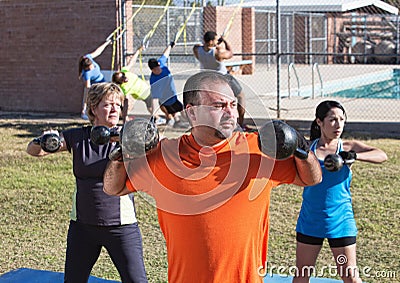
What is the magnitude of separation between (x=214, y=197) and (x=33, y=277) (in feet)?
9.86

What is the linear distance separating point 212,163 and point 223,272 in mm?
465

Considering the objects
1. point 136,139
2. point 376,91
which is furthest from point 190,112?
point 376,91

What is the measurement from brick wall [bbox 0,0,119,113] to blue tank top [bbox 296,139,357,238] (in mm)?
11038

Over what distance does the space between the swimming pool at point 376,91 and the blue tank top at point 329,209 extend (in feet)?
56.1

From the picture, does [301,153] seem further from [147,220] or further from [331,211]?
[147,220]

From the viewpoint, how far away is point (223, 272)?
116 inches

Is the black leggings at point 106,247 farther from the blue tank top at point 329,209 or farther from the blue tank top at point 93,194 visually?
the blue tank top at point 329,209

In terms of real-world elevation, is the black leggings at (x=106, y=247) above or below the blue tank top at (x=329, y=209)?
below

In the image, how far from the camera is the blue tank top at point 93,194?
4.20m

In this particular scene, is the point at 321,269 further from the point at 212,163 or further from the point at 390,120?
the point at 390,120

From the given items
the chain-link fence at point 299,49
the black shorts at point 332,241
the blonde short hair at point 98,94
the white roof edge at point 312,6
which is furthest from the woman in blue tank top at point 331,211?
the white roof edge at point 312,6

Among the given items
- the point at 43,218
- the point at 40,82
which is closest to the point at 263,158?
the point at 43,218

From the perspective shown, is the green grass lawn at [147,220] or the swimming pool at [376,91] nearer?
the green grass lawn at [147,220]

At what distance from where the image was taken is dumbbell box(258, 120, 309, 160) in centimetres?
272
